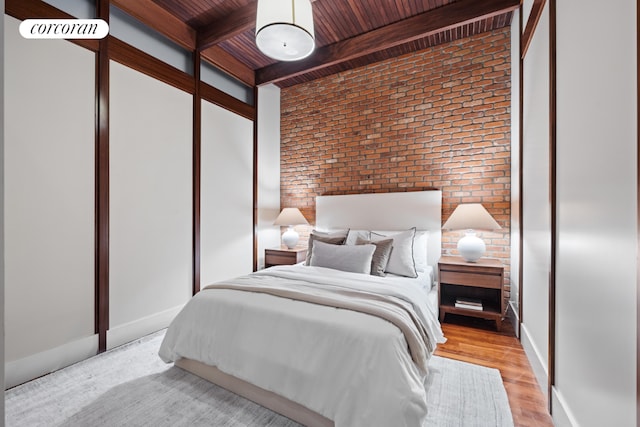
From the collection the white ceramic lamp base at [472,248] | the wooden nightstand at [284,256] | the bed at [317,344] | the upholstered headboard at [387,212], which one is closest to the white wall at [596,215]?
the bed at [317,344]

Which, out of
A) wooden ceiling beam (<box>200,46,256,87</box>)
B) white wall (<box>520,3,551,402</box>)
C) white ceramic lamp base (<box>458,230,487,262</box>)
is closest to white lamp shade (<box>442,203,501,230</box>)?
white ceramic lamp base (<box>458,230,487,262</box>)

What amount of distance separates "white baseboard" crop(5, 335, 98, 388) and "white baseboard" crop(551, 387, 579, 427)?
10.7ft

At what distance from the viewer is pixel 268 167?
4441 millimetres

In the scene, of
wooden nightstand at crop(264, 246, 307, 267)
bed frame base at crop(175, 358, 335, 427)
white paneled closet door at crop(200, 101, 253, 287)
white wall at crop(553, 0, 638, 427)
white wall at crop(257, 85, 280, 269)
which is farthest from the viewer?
white wall at crop(257, 85, 280, 269)

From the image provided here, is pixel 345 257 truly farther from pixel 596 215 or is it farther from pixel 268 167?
pixel 268 167

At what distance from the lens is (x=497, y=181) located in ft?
10.3

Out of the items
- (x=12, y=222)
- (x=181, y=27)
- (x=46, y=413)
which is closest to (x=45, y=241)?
(x=12, y=222)

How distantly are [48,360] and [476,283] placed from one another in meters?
3.63

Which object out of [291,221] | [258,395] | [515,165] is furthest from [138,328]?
[515,165]

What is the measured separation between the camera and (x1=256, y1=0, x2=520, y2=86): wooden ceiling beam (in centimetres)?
276

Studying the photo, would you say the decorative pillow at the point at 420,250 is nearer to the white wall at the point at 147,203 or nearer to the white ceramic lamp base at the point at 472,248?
the white ceramic lamp base at the point at 472,248

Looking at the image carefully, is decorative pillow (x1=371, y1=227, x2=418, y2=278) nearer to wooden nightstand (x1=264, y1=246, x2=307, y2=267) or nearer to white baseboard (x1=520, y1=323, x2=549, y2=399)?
white baseboard (x1=520, y1=323, x2=549, y2=399)

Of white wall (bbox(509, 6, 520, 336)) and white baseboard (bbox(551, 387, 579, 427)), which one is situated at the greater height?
white wall (bbox(509, 6, 520, 336))

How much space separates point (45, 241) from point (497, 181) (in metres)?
4.17
